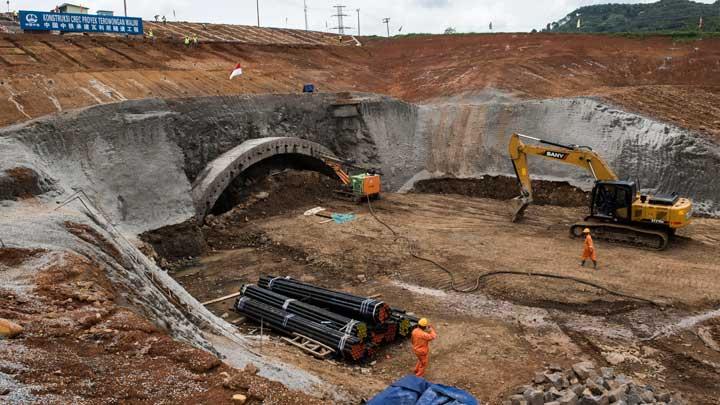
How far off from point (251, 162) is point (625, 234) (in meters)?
11.9

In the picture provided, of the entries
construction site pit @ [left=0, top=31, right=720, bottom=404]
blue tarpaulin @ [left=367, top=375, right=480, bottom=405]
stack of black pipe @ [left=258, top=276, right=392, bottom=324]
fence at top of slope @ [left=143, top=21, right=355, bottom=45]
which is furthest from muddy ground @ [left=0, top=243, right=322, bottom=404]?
fence at top of slope @ [left=143, top=21, right=355, bottom=45]

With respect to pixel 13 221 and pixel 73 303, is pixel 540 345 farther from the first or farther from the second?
pixel 13 221

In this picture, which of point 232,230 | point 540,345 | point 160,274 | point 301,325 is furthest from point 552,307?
point 232,230

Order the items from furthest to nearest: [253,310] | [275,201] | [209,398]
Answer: [275,201] → [253,310] → [209,398]

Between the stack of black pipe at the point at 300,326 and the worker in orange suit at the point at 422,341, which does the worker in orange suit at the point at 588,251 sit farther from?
the stack of black pipe at the point at 300,326

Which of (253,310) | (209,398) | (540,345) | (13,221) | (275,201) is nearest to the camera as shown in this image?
(209,398)

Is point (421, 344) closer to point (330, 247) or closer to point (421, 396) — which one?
point (421, 396)

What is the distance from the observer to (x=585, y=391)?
6.71 m

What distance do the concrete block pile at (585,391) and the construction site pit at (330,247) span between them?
58cm

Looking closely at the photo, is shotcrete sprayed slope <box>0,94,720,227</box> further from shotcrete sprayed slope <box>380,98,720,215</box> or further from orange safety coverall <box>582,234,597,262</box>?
orange safety coverall <box>582,234,597,262</box>

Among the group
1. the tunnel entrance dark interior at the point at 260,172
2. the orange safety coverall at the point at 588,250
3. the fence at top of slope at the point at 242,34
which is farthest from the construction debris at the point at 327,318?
the fence at top of slope at the point at 242,34

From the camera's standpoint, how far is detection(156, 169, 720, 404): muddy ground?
879 cm

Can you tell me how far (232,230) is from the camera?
54.5ft

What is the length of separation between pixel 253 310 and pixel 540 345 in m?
5.62
